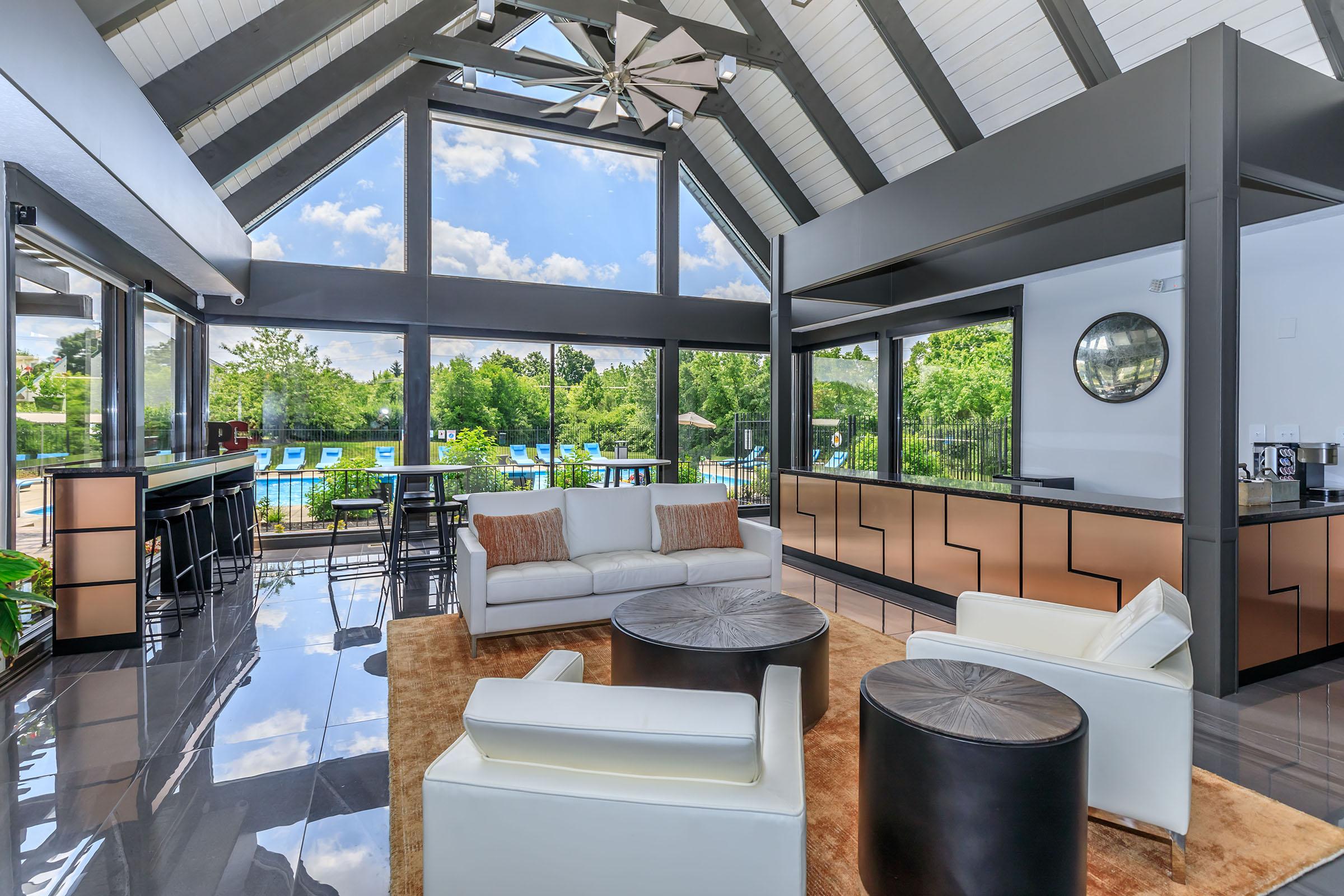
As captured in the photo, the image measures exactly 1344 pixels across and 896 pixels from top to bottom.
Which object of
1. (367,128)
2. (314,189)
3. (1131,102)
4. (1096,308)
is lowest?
(1096,308)

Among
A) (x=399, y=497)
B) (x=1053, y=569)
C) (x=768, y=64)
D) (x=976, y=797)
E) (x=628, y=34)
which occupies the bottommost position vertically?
(x=976, y=797)

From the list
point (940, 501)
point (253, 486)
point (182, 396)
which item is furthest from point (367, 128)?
point (940, 501)

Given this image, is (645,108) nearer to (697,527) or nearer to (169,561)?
(697,527)

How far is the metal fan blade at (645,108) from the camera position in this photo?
5.00 metres

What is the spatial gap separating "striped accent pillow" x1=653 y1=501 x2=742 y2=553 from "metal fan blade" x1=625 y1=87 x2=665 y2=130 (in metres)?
2.94

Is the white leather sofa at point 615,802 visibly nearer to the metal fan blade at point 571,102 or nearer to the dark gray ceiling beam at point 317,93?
the metal fan blade at point 571,102

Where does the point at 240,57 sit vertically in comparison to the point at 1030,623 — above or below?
above

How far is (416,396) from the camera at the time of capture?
24.9 feet

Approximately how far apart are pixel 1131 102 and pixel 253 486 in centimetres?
767

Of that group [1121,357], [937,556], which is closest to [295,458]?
[937,556]

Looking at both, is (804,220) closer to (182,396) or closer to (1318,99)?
(1318,99)

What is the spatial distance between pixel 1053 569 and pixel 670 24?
4848mm

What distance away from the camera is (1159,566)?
348 centimetres

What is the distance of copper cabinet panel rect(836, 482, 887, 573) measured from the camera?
18.1 feet
